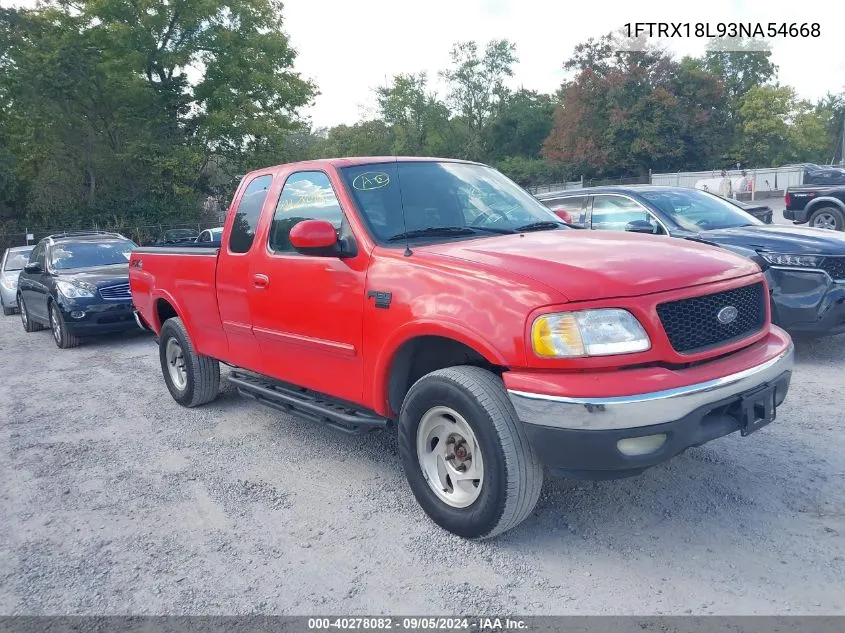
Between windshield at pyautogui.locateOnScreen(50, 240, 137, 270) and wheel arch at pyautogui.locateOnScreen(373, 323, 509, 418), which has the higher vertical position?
windshield at pyautogui.locateOnScreen(50, 240, 137, 270)

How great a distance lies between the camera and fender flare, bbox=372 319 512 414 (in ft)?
10.2

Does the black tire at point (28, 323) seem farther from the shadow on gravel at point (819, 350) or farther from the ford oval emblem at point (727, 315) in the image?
the ford oval emblem at point (727, 315)

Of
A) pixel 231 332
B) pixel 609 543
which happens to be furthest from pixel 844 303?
pixel 231 332

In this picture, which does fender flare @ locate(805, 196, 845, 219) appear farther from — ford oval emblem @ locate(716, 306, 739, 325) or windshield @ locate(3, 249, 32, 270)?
windshield @ locate(3, 249, 32, 270)

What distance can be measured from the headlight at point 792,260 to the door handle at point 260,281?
451 centimetres

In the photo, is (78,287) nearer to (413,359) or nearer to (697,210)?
(413,359)

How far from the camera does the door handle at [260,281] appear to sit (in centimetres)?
452

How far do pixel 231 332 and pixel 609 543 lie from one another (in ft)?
10.2

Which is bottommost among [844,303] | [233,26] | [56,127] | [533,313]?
[844,303]

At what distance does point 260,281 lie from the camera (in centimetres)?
459

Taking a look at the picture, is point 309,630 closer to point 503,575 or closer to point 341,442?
point 503,575

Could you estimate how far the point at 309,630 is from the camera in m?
2.79

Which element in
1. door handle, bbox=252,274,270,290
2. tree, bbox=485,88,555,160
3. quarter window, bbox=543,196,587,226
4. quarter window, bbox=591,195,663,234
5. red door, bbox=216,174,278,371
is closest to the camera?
door handle, bbox=252,274,270,290

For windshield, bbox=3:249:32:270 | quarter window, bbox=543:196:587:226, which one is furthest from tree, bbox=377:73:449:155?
quarter window, bbox=543:196:587:226
